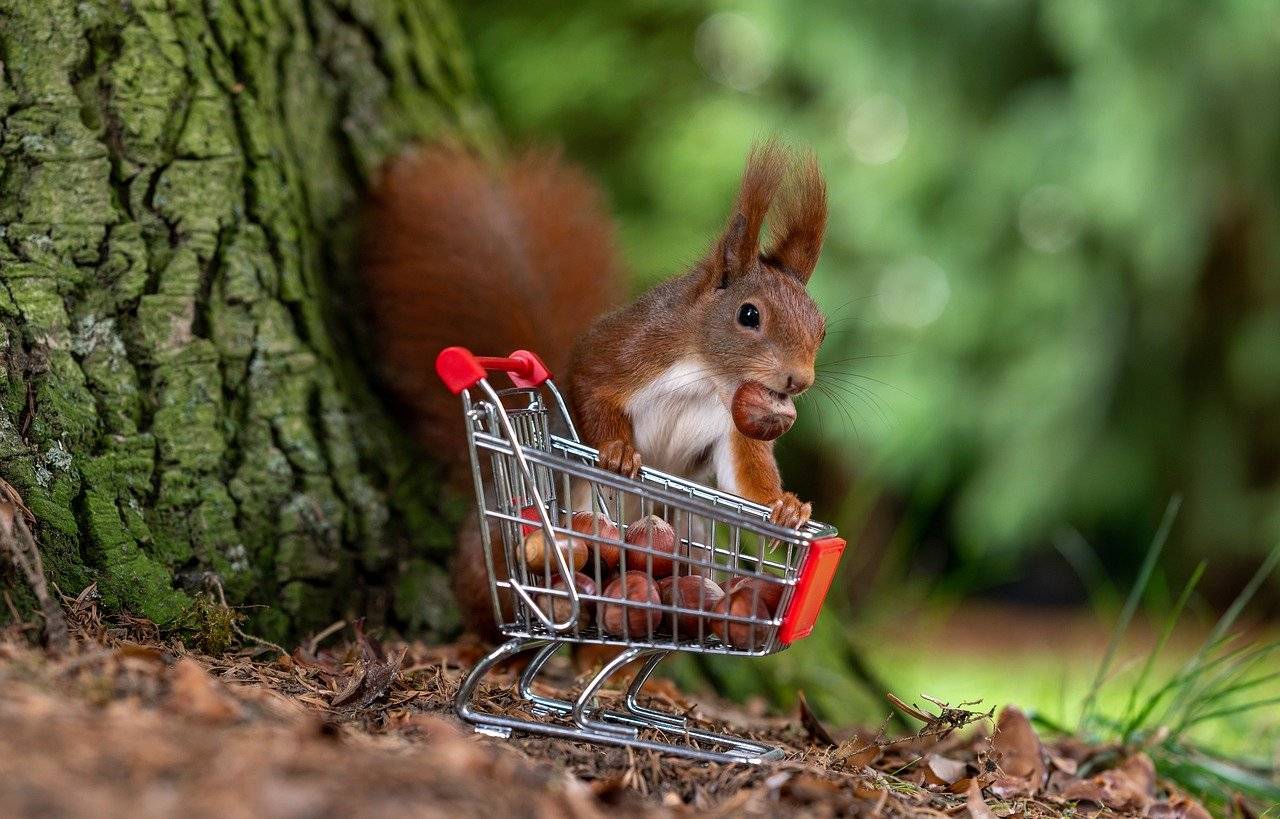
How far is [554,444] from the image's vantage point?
1650mm

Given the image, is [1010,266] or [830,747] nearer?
[830,747]

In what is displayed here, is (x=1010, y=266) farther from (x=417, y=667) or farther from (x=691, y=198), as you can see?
(x=417, y=667)

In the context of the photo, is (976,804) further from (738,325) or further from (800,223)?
(800,223)

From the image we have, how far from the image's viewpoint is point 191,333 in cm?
179

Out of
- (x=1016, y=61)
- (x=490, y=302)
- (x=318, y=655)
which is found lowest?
(x=318, y=655)

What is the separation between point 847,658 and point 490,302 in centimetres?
103

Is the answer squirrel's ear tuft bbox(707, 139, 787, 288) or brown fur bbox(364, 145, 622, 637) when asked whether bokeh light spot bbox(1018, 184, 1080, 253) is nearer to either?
brown fur bbox(364, 145, 622, 637)

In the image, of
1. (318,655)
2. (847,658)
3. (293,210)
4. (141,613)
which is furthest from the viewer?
(847,658)

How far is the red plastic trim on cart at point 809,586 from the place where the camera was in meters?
1.41

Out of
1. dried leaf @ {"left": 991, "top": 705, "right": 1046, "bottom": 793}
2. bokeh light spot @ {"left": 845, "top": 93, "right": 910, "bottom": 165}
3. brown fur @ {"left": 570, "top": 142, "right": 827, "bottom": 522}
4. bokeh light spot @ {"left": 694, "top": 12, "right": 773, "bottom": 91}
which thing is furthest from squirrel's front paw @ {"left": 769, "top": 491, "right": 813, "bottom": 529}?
bokeh light spot @ {"left": 694, "top": 12, "right": 773, "bottom": 91}

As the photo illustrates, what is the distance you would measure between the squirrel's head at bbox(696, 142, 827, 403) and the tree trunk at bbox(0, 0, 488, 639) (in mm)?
673

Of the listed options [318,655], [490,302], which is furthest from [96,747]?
[490,302]

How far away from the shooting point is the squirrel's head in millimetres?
1614

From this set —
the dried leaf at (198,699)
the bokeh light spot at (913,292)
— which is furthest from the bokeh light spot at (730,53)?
the dried leaf at (198,699)
